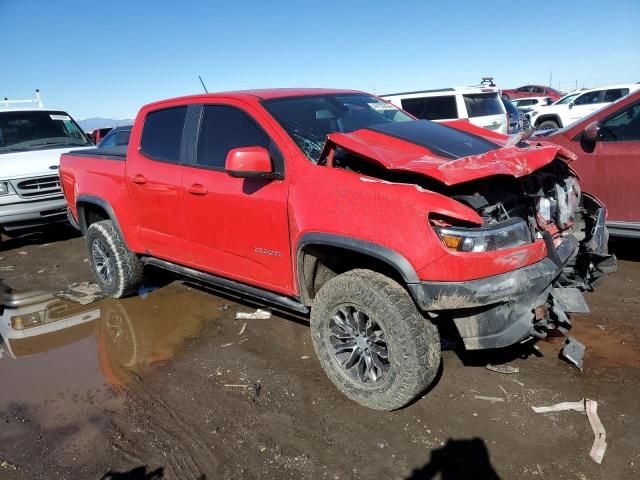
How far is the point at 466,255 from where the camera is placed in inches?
97.4

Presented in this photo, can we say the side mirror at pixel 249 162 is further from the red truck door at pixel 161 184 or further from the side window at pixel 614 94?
the side window at pixel 614 94

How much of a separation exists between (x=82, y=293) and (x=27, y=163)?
3.07 m

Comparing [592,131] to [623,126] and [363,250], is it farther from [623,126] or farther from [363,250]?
[363,250]

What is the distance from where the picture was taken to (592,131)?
4.90 metres

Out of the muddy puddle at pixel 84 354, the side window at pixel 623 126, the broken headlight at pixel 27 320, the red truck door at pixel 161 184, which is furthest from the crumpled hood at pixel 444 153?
the broken headlight at pixel 27 320

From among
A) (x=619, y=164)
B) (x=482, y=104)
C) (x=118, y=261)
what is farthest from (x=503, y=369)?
(x=482, y=104)

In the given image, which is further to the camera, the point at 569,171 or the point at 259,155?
the point at 569,171

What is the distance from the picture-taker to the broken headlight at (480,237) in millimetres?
2496

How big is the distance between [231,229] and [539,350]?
239cm

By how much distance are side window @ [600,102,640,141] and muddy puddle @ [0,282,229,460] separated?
426cm

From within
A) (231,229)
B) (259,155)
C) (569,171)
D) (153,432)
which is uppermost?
(259,155)

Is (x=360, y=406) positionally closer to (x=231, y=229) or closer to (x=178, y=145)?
(x=231, y=229)

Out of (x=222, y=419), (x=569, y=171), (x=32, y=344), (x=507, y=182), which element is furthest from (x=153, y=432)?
(x=569, y=171)

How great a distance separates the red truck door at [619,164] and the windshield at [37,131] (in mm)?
7927
